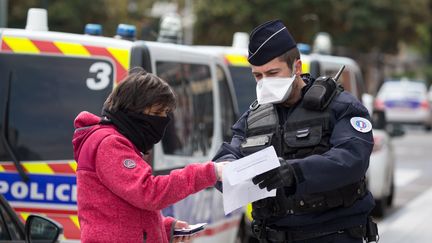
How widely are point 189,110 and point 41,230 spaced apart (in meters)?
2.54

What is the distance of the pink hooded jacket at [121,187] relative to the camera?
332cm

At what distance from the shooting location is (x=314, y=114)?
3691mm

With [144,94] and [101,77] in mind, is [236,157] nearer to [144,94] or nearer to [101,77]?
[144,94]

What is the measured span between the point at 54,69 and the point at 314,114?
2436mm

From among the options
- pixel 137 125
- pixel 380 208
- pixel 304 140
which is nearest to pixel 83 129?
pixel 137 125

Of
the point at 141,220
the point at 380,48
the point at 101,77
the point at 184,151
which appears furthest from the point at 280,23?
the point at 380,48

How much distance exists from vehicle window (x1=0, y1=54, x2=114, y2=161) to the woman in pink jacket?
84.1 inches

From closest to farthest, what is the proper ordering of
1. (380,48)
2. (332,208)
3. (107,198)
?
(107,198) → (332,208) → (380,48)

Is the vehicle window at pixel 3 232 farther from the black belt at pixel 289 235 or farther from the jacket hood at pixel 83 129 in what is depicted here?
the black belt at pixel 289 235

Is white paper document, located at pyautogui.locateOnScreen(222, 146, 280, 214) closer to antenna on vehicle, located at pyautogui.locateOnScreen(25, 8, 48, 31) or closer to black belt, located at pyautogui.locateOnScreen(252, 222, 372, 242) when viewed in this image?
black belt, located at pyautogui.locateOnScreen(252, 222, 372, 242)

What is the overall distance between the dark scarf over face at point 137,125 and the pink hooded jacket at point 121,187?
34 millimetres

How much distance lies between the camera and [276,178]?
11.0 ft

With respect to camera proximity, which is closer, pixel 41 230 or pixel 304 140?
pixel 304 140

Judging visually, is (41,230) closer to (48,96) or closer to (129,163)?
(129,163)
